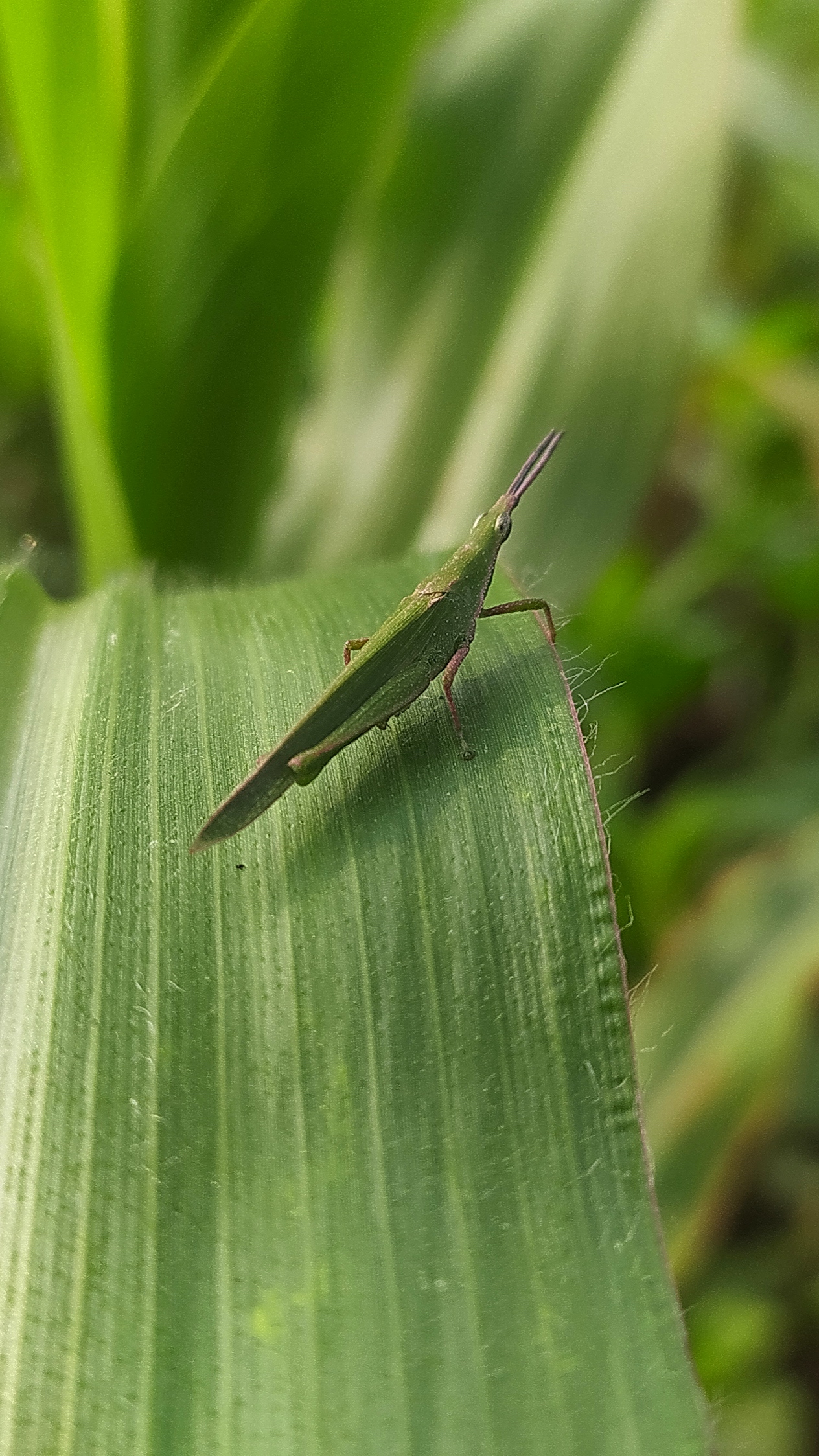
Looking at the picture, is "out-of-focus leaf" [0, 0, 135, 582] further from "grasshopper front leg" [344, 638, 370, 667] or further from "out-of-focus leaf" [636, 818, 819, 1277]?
"out-of-focus leaf" [636, 818, 819, 1277]

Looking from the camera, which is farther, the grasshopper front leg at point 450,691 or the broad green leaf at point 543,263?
the broad green leaf at point 543,263

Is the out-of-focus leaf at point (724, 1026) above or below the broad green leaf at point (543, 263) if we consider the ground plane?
below

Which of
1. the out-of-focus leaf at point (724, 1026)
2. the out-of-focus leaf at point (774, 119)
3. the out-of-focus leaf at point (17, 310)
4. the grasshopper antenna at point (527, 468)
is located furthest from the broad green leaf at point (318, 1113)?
the out-of-focus leaf at point (774, 119)

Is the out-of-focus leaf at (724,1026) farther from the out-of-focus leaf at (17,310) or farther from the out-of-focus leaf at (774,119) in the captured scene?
the out-of-focus leaf at (17,310)

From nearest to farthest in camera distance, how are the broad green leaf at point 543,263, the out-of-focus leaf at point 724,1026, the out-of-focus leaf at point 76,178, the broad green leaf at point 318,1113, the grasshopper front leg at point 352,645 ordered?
the broad green leaf at point 318,1113
the grasshopper front leg at point 352,645
the out-of-focus leaf at point 76,178
the broad green leaf at point 543,263
the out-of-focus leaf at point 724,1026

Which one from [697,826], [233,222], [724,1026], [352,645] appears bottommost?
[724,1026]

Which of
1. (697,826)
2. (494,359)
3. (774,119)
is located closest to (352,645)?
(494,359)

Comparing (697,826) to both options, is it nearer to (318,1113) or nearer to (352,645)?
(352,645)

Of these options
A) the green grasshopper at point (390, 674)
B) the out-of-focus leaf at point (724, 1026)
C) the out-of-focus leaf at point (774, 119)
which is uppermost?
the green grasshopper at point (390, 674)

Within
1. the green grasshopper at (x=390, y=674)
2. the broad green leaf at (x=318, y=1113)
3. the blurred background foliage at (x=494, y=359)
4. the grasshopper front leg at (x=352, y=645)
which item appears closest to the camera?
the broad green leaf at (x=318, y=1113)
